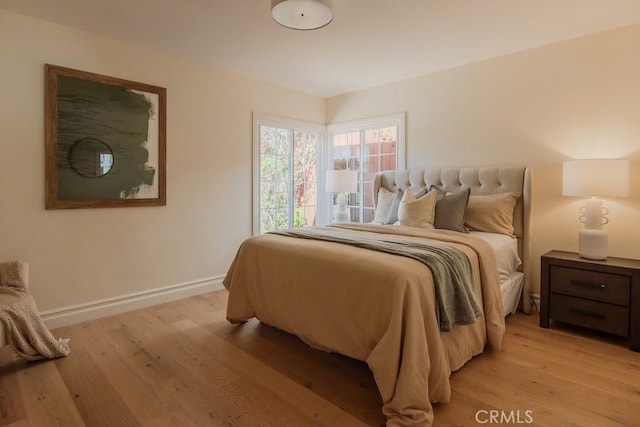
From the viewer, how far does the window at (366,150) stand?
4.34 meters

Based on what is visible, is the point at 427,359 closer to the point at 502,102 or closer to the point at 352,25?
the point at 352,25

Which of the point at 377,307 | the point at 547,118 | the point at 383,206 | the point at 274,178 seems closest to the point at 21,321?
the point at 377,307

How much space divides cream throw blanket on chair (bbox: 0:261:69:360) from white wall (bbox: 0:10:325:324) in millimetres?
469

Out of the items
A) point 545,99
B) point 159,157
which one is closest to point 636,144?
point 545,99

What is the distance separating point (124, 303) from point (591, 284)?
12.7 ft

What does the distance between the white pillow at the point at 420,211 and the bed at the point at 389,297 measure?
0.38m

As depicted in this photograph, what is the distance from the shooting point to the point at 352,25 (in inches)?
110

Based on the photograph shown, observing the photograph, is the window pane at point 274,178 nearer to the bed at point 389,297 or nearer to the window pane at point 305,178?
the window pane at point 305,178

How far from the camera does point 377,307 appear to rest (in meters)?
1.87

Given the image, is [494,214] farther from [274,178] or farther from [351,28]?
[274,178]

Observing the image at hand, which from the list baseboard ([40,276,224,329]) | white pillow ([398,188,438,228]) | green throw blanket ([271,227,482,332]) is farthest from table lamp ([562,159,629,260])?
baseboard ([40,276,224,329])

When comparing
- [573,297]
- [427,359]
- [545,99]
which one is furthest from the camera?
[545,99]

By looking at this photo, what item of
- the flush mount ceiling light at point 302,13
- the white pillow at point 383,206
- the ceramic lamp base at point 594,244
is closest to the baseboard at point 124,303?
the white pillow at point 383,206

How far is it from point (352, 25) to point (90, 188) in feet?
8.42
